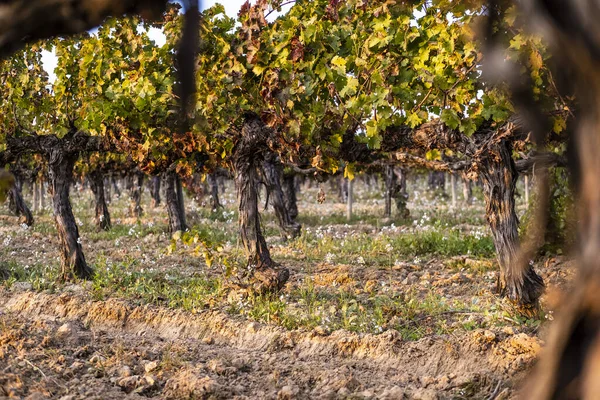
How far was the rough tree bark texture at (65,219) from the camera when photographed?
998cm

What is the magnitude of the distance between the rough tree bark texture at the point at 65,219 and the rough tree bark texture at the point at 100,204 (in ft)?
28.3

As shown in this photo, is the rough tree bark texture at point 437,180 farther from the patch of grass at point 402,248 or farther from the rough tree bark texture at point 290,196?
Answer: the patch of grass at point 402,248

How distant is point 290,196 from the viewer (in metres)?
22.5

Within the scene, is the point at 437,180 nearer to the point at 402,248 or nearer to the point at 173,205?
the point at 173,205

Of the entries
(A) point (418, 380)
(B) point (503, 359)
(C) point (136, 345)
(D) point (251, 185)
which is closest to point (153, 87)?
(D) point (251, 185)

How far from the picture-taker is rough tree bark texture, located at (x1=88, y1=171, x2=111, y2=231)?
19.8 meters

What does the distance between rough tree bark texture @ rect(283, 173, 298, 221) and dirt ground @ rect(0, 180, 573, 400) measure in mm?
12038

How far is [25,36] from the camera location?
1.92 metres

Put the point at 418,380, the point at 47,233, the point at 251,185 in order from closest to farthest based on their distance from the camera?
the point at 418,380, the point at 251,185, the point at 47,233

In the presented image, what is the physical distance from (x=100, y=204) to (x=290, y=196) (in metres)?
7.23

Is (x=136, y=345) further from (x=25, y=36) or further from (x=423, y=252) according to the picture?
(x=423, y=252)

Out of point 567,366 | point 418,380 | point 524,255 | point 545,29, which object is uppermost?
point 545,29

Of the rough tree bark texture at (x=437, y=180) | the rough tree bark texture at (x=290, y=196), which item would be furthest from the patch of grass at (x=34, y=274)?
the rough tree bark texture at (x=437, y=180)

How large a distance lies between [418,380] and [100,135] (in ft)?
22.9
